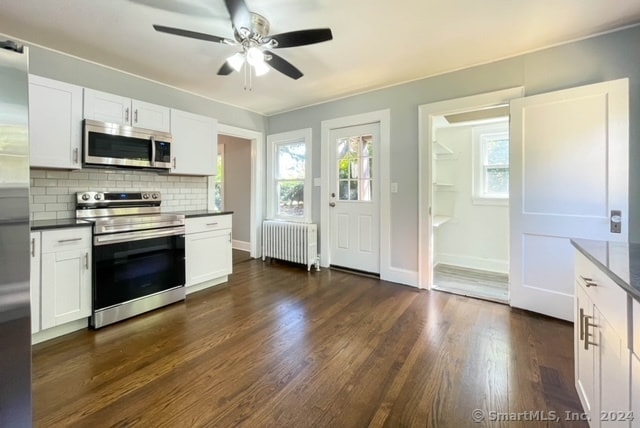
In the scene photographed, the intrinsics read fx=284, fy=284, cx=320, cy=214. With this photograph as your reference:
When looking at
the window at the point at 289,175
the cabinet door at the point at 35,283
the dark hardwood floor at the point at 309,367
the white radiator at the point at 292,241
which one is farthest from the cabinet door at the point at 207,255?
the window at the point at 289,175

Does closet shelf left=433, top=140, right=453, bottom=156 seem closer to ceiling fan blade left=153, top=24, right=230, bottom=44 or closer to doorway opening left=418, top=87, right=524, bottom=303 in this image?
doorway opening left=418, top=87, right=524, bottom=303

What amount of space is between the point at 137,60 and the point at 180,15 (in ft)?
3.50

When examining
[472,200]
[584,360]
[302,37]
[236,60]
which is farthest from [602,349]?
[472,200]

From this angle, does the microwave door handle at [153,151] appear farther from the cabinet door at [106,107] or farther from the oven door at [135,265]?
the oven door at [135,265]

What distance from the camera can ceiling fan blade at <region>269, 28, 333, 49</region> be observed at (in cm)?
190

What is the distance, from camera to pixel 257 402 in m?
1.54

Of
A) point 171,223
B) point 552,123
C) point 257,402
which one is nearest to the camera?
point 257,402

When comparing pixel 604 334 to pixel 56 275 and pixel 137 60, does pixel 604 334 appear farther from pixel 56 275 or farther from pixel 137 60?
pixel 137 60

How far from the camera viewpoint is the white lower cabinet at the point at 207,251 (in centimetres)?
307

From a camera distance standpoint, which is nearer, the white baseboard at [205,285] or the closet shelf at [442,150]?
the white baseboard at [205,285]

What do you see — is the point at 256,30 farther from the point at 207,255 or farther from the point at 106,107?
the point at 207,255

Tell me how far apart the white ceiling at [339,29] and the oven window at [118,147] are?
83 centimetres

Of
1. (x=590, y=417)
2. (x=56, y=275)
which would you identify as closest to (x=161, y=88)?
(x=56, y=275)

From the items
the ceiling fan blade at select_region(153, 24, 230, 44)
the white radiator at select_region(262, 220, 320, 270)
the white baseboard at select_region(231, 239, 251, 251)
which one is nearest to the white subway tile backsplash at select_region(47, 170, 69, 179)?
the ceiling fan blade at select_region(153, 24, 230, 44)
